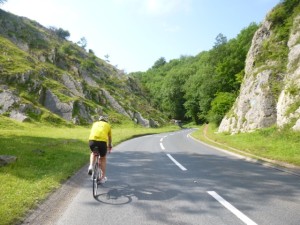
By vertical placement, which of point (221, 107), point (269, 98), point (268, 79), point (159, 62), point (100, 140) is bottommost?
point (100, 140)

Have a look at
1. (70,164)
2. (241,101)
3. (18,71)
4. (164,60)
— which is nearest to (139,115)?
(18,71)

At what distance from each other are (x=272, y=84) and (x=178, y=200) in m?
23.5

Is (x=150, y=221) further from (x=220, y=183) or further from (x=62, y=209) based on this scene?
(x=220, y=183)

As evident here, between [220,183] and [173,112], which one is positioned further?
[173,112]

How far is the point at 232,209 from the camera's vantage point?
20.5ft

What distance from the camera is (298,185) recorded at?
865 centimetres

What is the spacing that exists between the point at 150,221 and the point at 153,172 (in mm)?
5477

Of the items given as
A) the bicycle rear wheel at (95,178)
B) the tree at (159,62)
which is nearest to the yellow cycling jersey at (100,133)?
the bicycle rear wheel at (95,178)

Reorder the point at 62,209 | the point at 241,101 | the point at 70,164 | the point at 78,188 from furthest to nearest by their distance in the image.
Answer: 1. the point at 241,101
2. the point at 70,164
3. the point at 78,188
4. the point at 62,209

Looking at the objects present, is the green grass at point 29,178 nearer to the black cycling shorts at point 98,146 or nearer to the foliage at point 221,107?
the black cycling shorts at point 98,146

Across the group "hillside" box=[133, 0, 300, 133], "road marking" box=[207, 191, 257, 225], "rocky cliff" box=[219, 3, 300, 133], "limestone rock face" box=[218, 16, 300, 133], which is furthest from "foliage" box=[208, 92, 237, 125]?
"road marking" box=[207, 191, 257, 225]

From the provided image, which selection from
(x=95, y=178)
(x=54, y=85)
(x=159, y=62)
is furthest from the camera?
(x=159, y=62)

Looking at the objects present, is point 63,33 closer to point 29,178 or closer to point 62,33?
point 62,33

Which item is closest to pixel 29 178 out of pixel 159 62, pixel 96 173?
pixel 96 173
